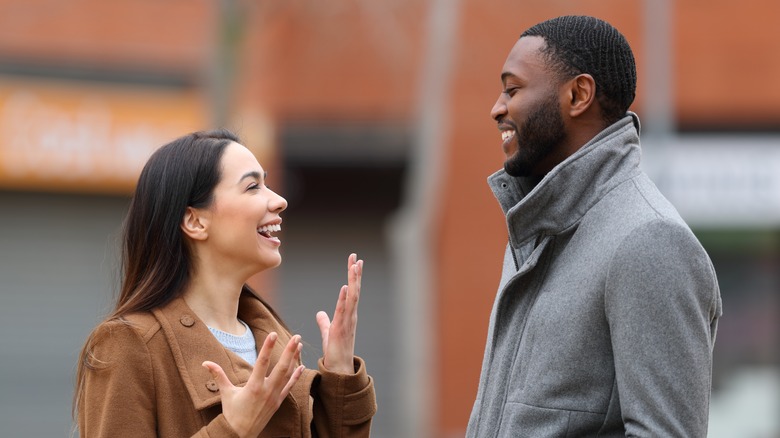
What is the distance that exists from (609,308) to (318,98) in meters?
14.2

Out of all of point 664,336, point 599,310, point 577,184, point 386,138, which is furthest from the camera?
point 386,138

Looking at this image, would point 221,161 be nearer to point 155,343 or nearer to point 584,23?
point 155,343

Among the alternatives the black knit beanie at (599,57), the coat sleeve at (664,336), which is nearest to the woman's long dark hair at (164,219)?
the black knit beanie at (599,57)

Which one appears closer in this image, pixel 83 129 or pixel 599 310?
pixel 599 310

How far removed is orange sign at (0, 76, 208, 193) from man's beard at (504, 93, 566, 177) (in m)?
12.7

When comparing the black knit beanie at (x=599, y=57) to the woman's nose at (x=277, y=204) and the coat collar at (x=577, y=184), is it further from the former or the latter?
the woman's nose at (x=277, y=204)

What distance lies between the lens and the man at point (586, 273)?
2.63 meters

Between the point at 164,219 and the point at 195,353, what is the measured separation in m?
0.36

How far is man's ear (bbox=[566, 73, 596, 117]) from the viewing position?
289cm

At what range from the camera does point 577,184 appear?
9.46 ft

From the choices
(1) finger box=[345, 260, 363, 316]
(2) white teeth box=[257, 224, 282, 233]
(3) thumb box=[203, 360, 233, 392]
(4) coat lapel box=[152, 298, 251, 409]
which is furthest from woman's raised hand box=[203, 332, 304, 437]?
(2) white teeth box=[257, 224, 282, 233]

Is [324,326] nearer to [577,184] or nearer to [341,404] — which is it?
[341,404]

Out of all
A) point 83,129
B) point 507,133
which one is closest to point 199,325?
point 507,133

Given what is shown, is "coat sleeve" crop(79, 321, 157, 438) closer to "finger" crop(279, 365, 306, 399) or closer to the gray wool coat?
"finger" crop(279, 365, 306, 399)
